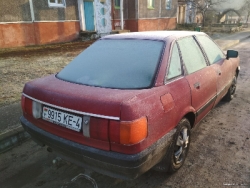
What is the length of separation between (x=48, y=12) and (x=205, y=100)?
11341 millimetres

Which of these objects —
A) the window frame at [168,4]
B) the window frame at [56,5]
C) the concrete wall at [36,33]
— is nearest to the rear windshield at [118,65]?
the concrete wall at [36,33]

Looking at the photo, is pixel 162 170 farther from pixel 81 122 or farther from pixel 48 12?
pixel 48 12

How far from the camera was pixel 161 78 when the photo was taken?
2207mm

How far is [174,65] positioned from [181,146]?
0.98m

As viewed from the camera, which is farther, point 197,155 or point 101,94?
point 197,155

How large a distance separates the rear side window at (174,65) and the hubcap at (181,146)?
0.68 meters

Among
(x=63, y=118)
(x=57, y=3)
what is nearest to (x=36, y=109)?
(x=63, y=118)

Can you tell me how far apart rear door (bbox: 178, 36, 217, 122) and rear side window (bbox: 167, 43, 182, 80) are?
12 cm

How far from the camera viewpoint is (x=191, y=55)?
2908 millimetres

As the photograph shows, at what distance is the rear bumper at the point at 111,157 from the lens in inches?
71.7

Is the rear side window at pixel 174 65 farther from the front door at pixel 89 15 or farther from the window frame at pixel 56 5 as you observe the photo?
the front door at pixel 89 15

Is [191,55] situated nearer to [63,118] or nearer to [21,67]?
[63,118]

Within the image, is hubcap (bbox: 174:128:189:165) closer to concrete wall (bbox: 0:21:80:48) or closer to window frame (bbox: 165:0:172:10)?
concrete wall (bbox: 0:21:80:48)

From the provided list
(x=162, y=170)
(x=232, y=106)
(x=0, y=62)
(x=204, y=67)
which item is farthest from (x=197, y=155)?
(x=0, y=62)
